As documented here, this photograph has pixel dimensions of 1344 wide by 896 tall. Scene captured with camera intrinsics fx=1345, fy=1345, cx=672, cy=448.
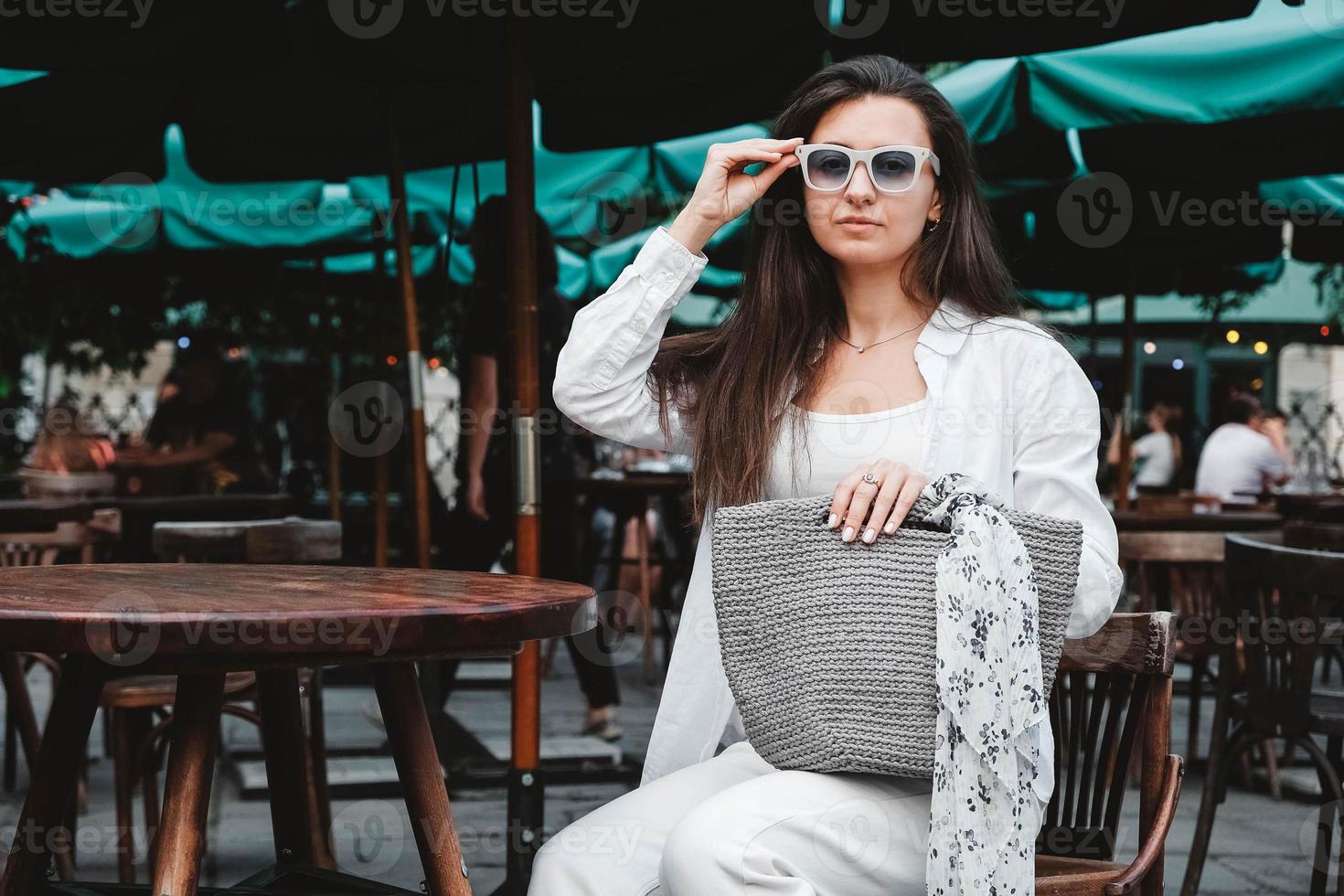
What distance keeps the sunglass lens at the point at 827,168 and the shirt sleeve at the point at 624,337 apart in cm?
21

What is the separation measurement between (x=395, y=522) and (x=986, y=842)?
6897mm

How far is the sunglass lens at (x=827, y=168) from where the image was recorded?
2.03m

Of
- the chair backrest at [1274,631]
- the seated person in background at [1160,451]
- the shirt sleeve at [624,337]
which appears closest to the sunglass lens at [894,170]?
the shirt sleeve at [624,337]

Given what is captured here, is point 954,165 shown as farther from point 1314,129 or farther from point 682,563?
point 682,563

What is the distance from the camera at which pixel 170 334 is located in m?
10.7

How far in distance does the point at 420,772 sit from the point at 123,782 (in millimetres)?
1676

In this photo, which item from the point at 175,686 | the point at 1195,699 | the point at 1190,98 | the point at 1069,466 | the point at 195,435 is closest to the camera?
the point at 1069,466

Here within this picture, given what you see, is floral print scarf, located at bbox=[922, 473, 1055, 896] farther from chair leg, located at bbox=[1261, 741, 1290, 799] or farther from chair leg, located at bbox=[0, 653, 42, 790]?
chair leg, located at bbox=[1261, 741, 1290, 799]

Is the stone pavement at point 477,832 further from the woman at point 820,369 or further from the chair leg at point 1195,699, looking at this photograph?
the woman at point 820,369

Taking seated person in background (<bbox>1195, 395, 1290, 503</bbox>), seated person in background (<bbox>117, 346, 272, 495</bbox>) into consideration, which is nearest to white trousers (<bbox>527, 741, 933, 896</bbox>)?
seated person in background (<bbox>117, 346, 272, 495</bbox>)

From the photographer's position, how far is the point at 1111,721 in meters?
2.08

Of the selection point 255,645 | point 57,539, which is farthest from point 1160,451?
point 255,645

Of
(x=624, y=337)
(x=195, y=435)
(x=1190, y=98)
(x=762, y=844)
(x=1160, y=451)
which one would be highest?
(x=1190, y=98)

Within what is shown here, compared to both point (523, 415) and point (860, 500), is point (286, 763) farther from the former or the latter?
point (860, 500)
